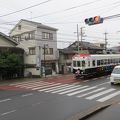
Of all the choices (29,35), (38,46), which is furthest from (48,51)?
(29,35)

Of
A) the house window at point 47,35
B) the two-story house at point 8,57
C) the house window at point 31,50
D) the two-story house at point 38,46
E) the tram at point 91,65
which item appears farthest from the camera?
the house window at point 47,35

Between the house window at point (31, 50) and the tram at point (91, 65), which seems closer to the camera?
the tram at point (91, 65)

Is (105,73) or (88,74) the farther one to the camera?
(105,73)

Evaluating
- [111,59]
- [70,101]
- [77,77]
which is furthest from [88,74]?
[70,101]

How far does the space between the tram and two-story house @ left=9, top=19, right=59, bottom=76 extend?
7.34 m

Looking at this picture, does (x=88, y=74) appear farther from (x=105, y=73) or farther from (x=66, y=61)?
(x=66, y=61)

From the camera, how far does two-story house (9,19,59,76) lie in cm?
4081

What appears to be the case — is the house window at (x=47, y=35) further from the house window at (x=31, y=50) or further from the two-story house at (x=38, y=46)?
the house window at (x=31, y=50)

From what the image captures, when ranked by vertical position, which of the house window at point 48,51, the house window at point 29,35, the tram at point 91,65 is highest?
the house window at point 29,35

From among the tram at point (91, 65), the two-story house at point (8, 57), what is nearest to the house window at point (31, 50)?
the two-story house at point (8, 57)

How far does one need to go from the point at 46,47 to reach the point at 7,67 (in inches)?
362

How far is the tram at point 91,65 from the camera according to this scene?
3419 centimetres

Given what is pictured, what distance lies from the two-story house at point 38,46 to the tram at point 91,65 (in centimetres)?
734

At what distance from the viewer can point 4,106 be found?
1666 cm
